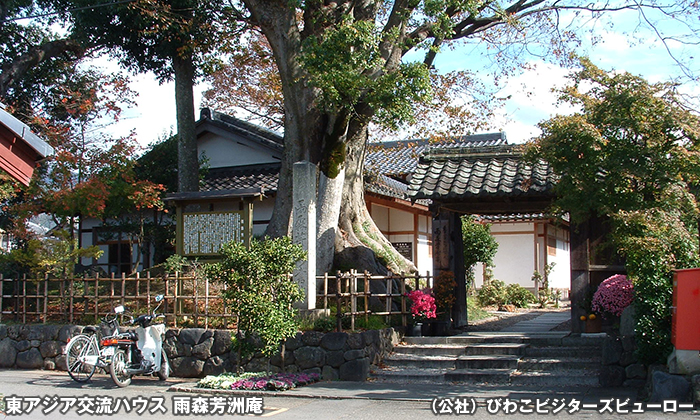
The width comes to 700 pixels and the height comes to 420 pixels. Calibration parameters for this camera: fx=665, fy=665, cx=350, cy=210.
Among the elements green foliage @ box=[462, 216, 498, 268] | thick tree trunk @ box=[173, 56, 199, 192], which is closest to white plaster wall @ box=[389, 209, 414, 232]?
green foliage @ box=[462, 216, 498, 268]

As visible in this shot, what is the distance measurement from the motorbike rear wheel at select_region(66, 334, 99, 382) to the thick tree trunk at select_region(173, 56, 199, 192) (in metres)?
6.60

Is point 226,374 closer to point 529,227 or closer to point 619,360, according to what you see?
point 619,360

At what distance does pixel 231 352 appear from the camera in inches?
487

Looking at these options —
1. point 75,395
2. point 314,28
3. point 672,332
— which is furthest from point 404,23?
point 75,395

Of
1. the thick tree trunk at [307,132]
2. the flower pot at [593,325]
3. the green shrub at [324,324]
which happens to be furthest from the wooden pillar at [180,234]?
the flower pot at [593,325]

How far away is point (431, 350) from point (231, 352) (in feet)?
12.4

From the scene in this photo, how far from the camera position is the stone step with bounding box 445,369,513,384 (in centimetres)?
1087

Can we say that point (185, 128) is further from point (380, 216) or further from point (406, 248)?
point (406, 248)

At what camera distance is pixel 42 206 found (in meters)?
16.4

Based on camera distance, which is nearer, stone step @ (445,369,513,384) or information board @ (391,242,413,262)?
stone step @ (445,369,513,384)

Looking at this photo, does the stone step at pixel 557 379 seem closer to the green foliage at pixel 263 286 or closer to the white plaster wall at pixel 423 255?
the green foliage at pixel 263 286

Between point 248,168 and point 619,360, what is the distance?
1371cm

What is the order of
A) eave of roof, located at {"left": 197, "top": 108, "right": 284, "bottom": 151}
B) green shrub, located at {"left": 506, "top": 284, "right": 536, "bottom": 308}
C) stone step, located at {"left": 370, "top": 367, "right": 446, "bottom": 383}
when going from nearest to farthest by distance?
stone step, located at {"left": 370, "top": 367, "right": 446, "bottom": 383} → eave of roof, located at {"left": 197, "top": 108, "right": 284, "bottom": 151} → green shrub, located at {"left": 506, "top": 284, "right": 536, "bottom": 308}

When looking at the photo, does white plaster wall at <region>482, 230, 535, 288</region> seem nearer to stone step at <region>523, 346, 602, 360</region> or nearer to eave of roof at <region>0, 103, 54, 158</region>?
stone step at <region>523, 346, 602, 360</region>
